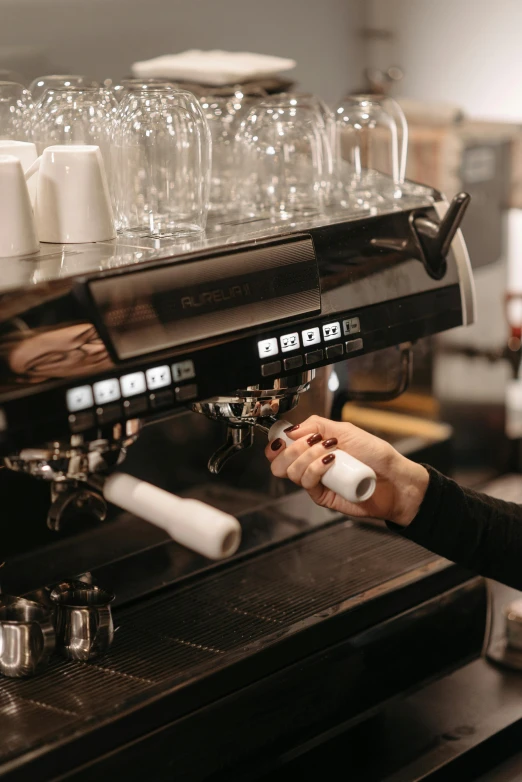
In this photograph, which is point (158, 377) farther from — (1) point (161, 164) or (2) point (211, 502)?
(2) point (211, 502)

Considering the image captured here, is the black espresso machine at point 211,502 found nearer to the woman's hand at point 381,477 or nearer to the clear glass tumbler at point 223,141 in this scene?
the woman's hand at point 381,477

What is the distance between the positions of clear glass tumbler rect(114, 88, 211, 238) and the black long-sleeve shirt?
432 mm

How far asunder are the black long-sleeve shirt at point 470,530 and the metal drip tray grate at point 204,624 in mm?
80

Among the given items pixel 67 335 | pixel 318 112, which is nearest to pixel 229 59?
pixel 318 112

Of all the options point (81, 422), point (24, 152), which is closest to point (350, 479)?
point (81, 422)

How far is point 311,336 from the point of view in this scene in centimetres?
106

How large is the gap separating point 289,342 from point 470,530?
0.39m

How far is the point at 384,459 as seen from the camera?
1234 mm

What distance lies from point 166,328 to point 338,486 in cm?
21

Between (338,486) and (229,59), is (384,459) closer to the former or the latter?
(338,486)

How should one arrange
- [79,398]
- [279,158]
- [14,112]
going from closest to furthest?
[79,398] < [14,112] < [279,158]

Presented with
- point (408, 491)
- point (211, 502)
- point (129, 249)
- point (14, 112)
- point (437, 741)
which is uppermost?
point (14, 112)

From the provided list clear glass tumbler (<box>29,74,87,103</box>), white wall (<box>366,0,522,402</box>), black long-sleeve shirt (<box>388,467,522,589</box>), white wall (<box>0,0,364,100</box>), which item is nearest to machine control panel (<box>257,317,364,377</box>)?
black long-sleeve shirt (<box>388,467,522,589</box>)

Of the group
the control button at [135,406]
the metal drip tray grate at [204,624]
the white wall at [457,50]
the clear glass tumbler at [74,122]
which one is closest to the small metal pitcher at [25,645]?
the metal drip tray grate at [204,624]
